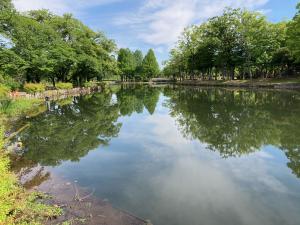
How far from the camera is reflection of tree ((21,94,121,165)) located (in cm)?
1080

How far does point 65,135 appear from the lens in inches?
555

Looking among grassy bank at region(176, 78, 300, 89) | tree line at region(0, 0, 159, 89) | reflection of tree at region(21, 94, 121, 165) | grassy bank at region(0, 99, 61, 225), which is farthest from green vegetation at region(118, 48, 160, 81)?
grassy bank at region(0, 99, 61, 225)

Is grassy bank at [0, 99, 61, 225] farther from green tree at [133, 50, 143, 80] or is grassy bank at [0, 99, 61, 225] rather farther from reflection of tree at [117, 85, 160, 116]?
green tree at [133, 50, 143, 80]

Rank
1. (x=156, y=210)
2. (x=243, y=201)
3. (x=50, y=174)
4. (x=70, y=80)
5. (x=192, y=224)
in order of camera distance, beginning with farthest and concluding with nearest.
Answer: (x=70, y=80) < (x=50, y=174) < (x=243, y=201) < (x=156, y=210) < (x=192, y=224)

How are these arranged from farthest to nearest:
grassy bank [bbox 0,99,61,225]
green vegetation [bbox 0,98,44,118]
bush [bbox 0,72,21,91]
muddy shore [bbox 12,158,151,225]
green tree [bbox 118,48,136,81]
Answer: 1. green tree [bbox 118,48,136,81]
2. bush [bbox 0,72,21,91]
3. green vegetation [bbox 0,98,44,118]
4. muddy shore [bbox 12,158,151,225]
5. grassy bank [bbox 0,99,61,225]

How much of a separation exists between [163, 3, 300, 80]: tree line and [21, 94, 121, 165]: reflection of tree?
36.9 metres

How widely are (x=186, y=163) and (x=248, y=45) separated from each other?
168 feet

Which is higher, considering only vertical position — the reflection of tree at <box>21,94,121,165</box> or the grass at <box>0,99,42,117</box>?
the grass at <box>0,99,42,117</box>

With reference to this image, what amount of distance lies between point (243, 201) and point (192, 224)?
1668mm

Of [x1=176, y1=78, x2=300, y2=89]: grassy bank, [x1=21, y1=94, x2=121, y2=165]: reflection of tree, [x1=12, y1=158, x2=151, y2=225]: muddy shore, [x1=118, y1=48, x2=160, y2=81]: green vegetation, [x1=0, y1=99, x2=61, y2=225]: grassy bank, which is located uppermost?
[x1=118, y1=48, x2=160, y2=81]: green vegetation

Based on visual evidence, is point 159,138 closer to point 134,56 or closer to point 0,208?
point 0,208

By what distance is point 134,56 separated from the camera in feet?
368

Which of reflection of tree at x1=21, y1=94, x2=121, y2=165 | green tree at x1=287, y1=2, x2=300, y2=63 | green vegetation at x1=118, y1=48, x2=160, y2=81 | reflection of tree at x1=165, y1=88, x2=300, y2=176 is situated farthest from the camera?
green vegetation at x1=118, y1=48, x2=160, y2=81

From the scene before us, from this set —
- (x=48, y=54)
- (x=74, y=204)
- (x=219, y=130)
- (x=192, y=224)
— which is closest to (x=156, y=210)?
(x=192, y=224)
